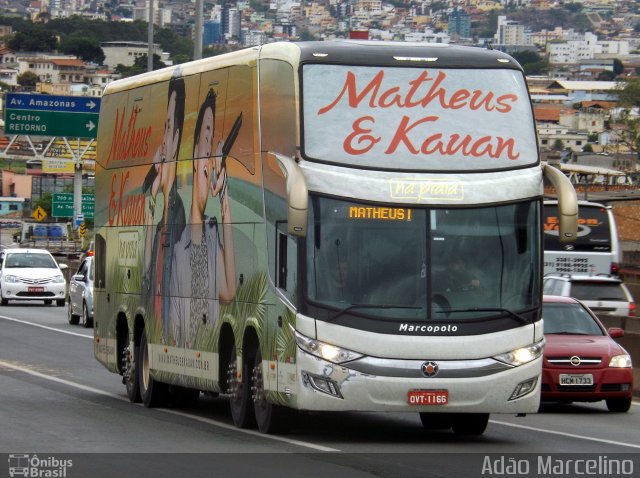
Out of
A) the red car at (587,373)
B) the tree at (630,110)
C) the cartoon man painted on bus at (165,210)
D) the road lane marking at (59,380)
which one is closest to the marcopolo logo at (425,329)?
the cartoon man painted on bus at (165,210)

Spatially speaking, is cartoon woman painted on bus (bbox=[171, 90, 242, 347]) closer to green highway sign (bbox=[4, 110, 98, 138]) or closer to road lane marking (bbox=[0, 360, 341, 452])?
road lane marking (bbox=[0, 360, 341, 452])

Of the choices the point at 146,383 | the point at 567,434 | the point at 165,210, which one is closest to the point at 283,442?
the point at 567,434

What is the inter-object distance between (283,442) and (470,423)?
224 cm

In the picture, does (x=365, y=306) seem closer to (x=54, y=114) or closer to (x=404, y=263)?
(x=404, y=263)

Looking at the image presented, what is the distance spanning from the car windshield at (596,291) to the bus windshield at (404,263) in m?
14.1

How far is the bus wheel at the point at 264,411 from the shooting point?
53.3 ft

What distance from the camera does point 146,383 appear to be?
66.2 feet

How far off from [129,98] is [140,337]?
289cm

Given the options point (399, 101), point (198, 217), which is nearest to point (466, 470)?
point (399, 101)

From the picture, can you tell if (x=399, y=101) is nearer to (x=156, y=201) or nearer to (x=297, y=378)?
(x=297, y=378)

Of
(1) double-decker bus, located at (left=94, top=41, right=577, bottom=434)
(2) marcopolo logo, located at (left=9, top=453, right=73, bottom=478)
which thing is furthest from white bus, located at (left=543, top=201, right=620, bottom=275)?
(2) marcopolo logo, located at (left=9, top=453, right=73, bottom=478)

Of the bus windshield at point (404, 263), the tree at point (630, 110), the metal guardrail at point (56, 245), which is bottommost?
the metal guardrail at point (56, 245)

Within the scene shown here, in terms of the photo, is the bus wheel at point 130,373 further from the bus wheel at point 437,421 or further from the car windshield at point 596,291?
the car windshield at point 596,291

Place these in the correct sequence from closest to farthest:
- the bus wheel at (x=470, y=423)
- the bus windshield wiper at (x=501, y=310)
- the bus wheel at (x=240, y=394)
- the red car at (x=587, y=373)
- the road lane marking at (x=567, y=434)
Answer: the bus windshield wiper at (x=501, y=310), the road lane marking at (x=567, y=434), the bus wheel at (x=240, y=394), the bus wheel at (x=470, y=423), the red car at (x=587, y=373)
